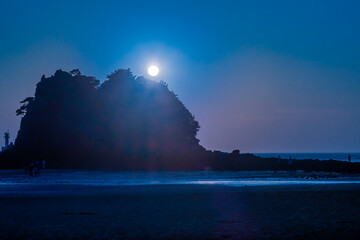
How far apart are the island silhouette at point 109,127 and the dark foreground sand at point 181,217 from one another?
47530mm

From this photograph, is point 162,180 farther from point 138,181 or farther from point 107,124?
point 107,124

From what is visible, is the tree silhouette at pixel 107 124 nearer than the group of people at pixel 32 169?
No

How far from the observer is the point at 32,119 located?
252ft

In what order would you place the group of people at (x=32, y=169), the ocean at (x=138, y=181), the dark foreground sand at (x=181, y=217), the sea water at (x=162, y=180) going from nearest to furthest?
the dark foreground sand at (x=181, y=217), the ocean at (x=138, y=181), the sea water at (x=162, y=180), the group of people at (x=32, y=169)

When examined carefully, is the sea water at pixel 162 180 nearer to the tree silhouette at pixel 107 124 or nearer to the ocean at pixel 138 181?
the ocean at pixel 138 181

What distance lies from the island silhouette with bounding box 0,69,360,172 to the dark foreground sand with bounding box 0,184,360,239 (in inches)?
1871

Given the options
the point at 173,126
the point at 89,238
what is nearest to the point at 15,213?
the point at 89,238

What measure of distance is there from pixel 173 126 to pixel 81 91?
1819 centimetres

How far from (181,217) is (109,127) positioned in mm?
64721

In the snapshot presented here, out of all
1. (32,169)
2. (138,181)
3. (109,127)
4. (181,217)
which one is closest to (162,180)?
(138,181)

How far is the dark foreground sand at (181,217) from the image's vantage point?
38.3 ft

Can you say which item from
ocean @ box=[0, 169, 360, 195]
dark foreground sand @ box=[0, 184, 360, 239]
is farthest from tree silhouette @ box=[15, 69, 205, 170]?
dark foreground sand @ box=[0, 184, 360, 239]

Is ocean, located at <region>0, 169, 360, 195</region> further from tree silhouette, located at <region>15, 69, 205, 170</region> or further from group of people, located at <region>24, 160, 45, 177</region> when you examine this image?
tree silhouette, located at <region>15, 69, 205, 170</region>

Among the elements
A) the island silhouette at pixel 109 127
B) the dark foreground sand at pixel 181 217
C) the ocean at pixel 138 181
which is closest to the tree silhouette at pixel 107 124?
the island silhouette at pixel 109 127
